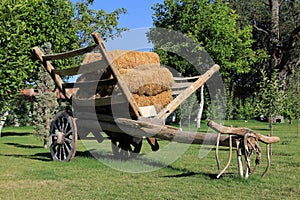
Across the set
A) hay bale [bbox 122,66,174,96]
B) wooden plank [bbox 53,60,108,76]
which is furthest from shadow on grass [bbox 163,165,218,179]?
wooden plank [bbox 53,60,108,76]

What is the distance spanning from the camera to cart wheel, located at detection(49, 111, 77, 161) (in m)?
10.4

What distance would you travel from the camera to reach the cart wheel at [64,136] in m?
10.4

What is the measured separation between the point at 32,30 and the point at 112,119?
14.3m

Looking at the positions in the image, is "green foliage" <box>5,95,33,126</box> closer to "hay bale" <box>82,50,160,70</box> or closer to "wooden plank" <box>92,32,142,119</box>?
"hay bale" <box>82,50,160,70</box>

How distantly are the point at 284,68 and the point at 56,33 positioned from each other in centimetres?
2551

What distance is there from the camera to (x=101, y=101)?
9.59m

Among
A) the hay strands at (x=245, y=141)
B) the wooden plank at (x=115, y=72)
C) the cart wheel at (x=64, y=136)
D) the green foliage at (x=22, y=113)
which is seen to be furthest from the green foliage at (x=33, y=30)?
the green foliage at (x=22, y=113)

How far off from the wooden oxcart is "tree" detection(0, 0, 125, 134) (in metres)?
1.18

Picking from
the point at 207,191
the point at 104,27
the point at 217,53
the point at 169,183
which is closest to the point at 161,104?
the point at 169,183

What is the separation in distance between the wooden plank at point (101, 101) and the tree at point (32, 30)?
267 cm

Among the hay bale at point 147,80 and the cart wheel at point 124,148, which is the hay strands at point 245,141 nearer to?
the hay bale at point 147,80

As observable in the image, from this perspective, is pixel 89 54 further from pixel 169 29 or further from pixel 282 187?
pixel 169 29

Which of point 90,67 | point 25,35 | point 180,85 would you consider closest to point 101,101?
point 90,67

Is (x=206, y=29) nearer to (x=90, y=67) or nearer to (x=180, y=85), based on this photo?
(x=180, y=85)
